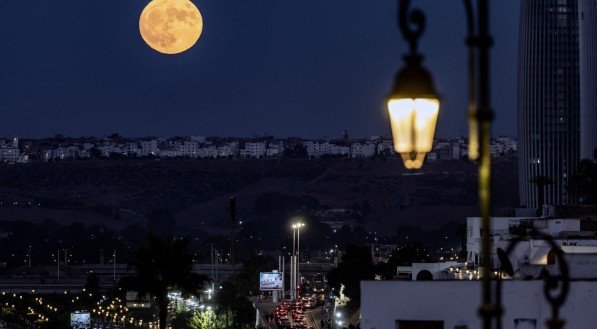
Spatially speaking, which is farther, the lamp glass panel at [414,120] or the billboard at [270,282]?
the billboard at [270,282]

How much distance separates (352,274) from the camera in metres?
90.8

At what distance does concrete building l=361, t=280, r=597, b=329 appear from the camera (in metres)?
21.6

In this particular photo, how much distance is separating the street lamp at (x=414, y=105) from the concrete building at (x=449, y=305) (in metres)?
13.9

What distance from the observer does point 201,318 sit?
252 feet

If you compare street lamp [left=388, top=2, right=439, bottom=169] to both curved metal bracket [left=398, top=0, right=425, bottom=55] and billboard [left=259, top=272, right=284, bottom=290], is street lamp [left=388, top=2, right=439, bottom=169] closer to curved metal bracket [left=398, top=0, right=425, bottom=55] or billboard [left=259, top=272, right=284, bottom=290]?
curved metal bracket [left=398, top=0, right=425, bottom=55]

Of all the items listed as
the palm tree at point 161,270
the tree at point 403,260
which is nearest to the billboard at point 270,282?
the tree at point 403,260

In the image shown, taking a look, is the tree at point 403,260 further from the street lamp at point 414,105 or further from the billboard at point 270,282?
the street lamp at point 414,105

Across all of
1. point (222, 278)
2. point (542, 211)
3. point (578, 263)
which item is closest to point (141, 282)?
point (578, 263)

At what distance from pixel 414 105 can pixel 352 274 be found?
8349 centimetres

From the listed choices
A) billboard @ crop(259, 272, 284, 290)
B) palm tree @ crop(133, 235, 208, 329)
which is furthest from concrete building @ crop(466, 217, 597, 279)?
billboard @ crop(259, 272, 284, 290)

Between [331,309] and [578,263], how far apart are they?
65.5 m

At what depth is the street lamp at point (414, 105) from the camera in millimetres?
7648

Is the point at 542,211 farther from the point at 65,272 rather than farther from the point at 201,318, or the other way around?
the point at 65,272

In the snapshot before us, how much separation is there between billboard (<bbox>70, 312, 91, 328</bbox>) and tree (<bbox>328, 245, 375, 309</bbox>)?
661 inches
